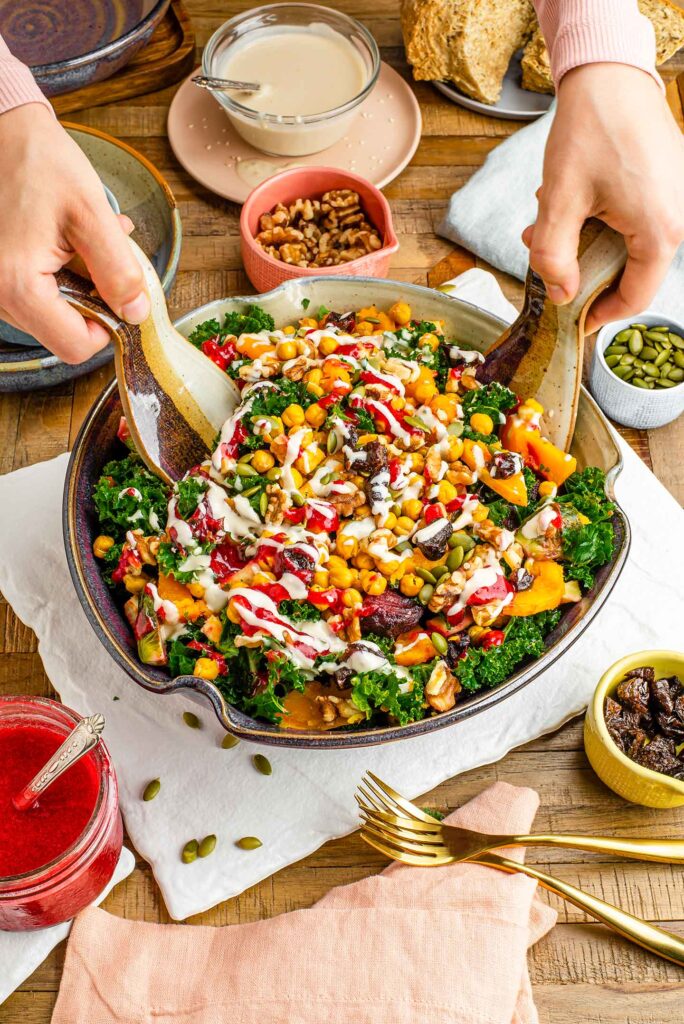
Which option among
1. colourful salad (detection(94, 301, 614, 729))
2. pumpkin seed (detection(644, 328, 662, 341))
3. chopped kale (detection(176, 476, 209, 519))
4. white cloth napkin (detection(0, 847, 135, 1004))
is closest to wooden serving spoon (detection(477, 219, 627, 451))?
colourful salad (detection(94, 301, 614, 729))

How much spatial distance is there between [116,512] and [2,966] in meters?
1.04

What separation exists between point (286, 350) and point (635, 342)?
41.2 inches

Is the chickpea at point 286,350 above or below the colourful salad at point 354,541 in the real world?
above

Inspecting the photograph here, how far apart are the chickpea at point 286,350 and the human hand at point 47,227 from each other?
0.58 metres

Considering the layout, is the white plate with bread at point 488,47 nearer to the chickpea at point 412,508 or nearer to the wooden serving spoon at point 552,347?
the wooden serving spoon at point 552,347

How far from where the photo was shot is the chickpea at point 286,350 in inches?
103

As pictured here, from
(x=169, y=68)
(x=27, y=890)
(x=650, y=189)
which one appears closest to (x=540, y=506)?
(x=650, y=189)

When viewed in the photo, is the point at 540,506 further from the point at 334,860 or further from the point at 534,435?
the point at 334,860

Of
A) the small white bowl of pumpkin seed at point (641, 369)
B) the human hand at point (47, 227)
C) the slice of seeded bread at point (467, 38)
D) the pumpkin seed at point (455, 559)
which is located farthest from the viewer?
the slice of seeded bread at point (467, 38)

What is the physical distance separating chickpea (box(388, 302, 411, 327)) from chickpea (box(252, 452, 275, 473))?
59cm

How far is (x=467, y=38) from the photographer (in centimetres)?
334

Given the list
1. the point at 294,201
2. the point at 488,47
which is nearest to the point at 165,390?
the point at 294,201

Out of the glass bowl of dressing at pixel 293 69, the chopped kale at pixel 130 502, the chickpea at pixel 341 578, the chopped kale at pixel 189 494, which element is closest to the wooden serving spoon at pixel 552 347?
the chickpea at pixel 341 578

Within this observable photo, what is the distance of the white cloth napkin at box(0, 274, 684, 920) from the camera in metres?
2.47
